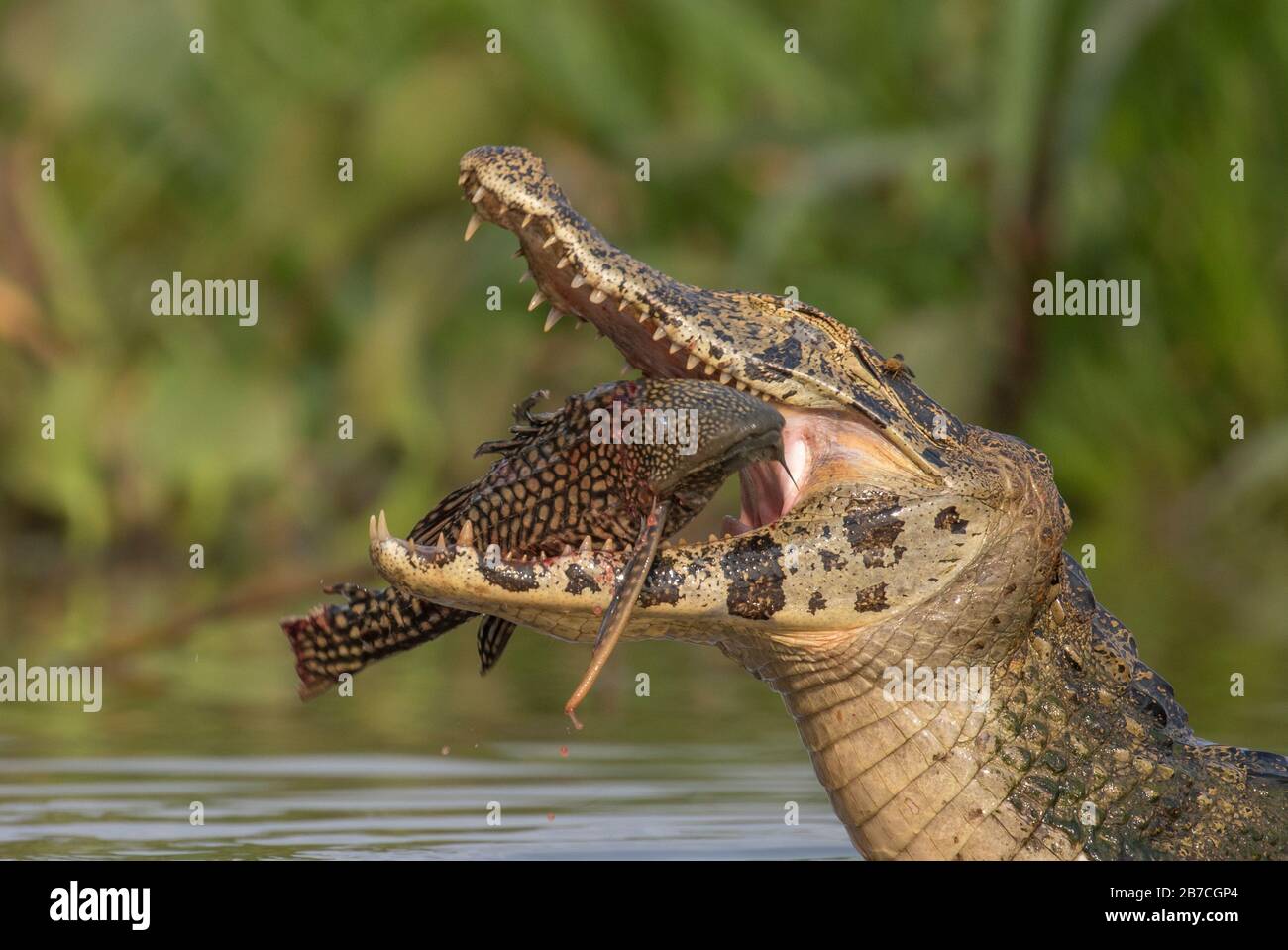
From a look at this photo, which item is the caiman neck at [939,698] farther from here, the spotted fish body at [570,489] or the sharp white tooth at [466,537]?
the sharp white tooth at [466,537]

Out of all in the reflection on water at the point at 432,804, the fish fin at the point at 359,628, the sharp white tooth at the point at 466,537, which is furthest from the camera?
the reflection on water at the point at 432,804

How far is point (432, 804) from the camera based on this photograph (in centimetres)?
583

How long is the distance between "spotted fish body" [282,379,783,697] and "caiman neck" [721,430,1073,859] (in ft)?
1.27

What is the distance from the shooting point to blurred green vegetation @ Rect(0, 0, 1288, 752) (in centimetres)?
1348

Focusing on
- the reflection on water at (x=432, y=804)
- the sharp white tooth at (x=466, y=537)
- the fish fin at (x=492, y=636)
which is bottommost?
the reflection on water at (x=432, y=804)

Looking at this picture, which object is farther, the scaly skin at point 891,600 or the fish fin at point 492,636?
the fish fin at point 492,636

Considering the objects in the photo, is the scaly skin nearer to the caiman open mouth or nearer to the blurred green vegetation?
the caiman open mouth

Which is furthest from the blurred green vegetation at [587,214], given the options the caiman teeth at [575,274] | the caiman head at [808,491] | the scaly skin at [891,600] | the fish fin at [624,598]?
the fish fin at [624,598]

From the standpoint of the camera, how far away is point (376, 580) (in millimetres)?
10781

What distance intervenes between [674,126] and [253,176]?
9.53 feet

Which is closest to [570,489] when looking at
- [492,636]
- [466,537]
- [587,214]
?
[492,636]

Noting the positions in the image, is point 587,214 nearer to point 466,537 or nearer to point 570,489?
point 570,489

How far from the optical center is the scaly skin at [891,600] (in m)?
4.26

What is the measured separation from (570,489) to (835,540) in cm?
57
